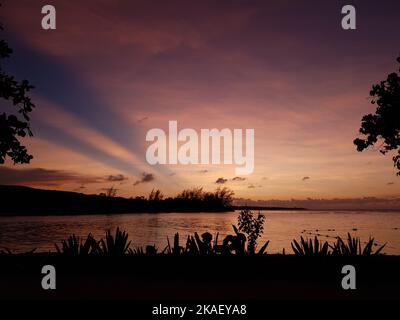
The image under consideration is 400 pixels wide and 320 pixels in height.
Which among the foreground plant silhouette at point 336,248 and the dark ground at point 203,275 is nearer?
the dark ground at point 203,275

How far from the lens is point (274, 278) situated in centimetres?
809

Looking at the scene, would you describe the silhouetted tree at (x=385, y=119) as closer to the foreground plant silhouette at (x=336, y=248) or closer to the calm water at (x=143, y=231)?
the foreground plant silhouette at (x=336, y=248)

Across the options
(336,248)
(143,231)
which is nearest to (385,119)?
(336,248)

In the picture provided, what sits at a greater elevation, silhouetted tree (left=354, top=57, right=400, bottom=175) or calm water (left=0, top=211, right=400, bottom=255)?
silhouetted tree (left=354, top=57, right=400, bottom=175)

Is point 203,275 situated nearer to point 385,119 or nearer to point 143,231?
point 385,119

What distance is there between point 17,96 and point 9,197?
91.1 metres

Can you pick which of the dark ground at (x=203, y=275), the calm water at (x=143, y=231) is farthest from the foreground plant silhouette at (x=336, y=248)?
the calm water at (x=143, y=231)

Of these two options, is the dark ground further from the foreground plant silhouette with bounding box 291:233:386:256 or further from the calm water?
the calm water

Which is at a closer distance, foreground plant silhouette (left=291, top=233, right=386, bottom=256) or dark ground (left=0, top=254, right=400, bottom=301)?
dark ground (left=0, top=254, right=400, bottom=301)

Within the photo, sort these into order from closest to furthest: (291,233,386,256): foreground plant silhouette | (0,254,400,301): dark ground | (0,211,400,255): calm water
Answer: (0,254,400,301): dark ground, (291,233,386,256): foreground plant silhouette, (0,211,400,255): calm water

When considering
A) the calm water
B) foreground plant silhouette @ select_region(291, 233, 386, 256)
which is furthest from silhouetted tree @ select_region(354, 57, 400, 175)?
the calm water

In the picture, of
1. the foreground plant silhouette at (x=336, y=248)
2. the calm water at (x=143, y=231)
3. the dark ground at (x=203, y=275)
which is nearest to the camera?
the dark ground at (x=203, y=275)
